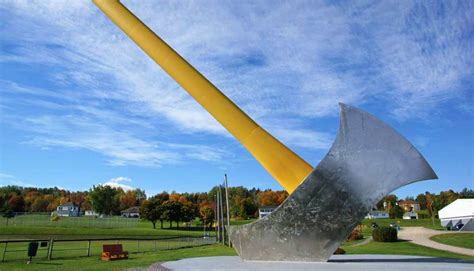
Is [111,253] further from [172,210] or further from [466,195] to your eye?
[466,195]

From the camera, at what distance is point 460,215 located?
49.9m

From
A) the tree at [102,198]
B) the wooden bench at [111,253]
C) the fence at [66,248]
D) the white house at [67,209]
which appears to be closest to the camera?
the wooden bench at [111,253]

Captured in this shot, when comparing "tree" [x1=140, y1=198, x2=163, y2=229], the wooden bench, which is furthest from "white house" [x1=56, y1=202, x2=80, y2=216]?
the wooden bench

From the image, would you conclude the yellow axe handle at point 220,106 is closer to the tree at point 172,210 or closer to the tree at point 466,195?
the tree at point 172,210

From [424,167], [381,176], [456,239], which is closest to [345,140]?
[381,176]

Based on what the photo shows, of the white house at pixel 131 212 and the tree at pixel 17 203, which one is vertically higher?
the tree at pixel 17 203

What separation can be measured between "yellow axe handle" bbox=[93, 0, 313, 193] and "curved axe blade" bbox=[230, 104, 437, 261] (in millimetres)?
784

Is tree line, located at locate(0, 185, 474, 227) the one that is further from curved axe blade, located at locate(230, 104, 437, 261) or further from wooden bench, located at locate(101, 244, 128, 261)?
curved axe blade, located at locate(230, 104, 437, 261)

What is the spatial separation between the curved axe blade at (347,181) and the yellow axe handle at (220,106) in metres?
0.78

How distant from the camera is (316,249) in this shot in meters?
8.64

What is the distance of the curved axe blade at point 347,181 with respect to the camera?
820 centimetres

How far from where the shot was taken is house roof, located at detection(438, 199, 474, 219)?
1895 inches

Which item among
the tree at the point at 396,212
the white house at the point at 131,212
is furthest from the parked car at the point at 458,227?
the white house at the point at 131,212

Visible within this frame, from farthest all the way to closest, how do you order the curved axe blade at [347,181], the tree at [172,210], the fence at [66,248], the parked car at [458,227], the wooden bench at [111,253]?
the tree at [172,210] → the parked car at [458,227] → the fence at [66,248] → the wooden bench at [111,253] → the curved axe blade at [347,181]
